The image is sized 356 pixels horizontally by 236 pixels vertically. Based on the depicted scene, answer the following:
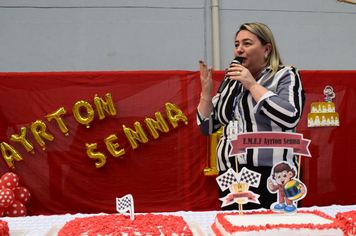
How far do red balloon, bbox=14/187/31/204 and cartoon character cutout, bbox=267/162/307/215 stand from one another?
9.07 feet

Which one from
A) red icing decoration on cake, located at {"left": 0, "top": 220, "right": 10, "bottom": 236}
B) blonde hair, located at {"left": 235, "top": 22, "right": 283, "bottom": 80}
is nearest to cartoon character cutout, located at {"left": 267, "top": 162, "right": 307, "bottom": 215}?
blonde hair, located at {"left": 235, "top": 22, "right": 283, "bottom": 80}

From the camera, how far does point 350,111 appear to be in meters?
3.75

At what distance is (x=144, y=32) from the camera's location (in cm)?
461

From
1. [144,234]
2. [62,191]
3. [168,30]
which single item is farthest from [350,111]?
[144,234]

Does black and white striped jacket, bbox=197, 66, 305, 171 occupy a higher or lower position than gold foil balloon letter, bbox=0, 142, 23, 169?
higher

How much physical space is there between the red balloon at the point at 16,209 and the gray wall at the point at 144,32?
1.84m

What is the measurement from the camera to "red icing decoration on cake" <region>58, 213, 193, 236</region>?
1084mm

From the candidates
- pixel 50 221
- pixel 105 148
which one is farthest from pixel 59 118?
pixel 50 221

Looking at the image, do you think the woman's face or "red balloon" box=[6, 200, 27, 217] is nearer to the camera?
the woman's face

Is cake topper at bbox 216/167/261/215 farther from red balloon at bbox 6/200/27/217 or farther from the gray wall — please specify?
the gray wall

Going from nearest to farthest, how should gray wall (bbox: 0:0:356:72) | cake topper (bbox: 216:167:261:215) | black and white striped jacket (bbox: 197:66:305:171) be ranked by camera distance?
1. cake topper (bbox: 216:167:261:215)
2. black and white striped jacket (bbox: 197:66:305:171)
3. gray wall (bbox: 0:0:356:72)

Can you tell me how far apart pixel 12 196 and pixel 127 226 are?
2359 mm

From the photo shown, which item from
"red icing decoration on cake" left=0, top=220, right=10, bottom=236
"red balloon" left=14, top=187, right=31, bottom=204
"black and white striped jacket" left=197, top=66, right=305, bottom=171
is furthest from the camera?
"red balloon" left=14, top=187, right=31, bottom=204

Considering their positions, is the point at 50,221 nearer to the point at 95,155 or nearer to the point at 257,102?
the point at 257,102
